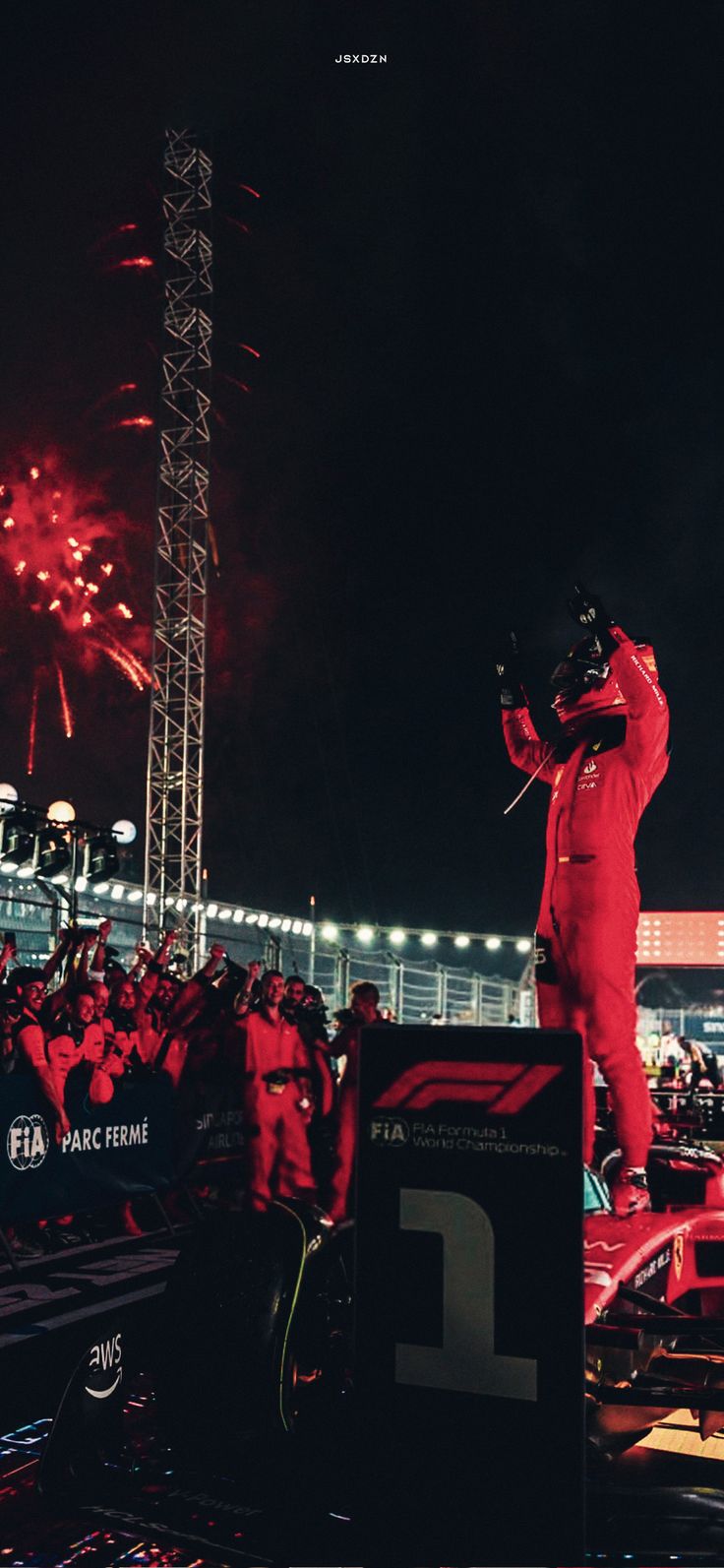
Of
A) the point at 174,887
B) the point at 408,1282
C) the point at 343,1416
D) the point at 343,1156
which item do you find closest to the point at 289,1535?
the point at 343,1416

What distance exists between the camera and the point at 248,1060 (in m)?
7.17

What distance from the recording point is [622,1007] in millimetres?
4973

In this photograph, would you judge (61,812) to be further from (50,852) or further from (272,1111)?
(272,1111)

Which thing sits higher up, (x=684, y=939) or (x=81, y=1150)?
(x=684, y=939)

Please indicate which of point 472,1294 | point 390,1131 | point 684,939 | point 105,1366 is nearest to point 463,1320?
point 472,1294

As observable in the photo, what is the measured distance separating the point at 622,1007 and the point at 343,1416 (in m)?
2.25

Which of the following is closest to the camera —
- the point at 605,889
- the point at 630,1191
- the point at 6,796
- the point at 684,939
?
the point at 630,1191

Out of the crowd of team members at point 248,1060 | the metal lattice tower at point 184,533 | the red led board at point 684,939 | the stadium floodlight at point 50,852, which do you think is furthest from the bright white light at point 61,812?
the red led board at point 684,939

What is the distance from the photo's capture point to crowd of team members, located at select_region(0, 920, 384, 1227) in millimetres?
6715

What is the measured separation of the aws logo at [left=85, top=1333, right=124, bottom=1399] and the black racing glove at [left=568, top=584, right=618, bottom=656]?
3275mm

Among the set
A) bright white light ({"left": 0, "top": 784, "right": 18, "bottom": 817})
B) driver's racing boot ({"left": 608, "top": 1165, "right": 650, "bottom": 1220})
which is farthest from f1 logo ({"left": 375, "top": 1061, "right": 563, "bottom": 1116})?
bright white light ({"left": 0, "top": 784, "right": 18, "bottom": 817})

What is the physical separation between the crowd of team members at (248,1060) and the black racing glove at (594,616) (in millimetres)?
2580

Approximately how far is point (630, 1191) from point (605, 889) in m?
1.28

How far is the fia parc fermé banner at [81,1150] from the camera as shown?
6.35m
